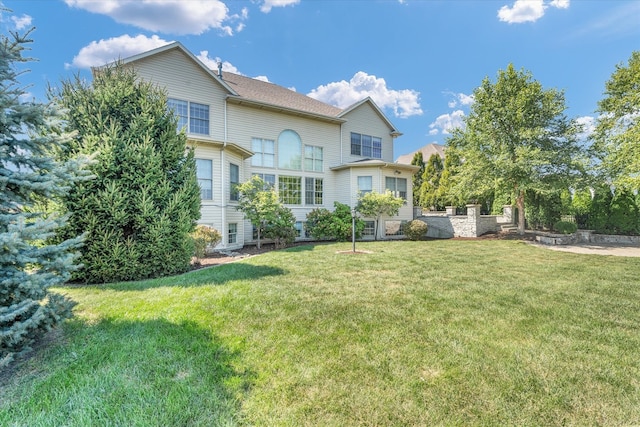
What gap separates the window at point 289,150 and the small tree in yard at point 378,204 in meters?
4.26

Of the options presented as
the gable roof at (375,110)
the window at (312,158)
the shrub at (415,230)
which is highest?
the gable roof at (375,110)

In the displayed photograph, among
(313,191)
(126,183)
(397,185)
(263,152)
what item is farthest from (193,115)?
(397,185)

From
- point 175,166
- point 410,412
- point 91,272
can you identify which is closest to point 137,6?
point 175,166

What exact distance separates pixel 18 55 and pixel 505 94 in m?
18.1

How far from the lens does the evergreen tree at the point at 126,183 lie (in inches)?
219

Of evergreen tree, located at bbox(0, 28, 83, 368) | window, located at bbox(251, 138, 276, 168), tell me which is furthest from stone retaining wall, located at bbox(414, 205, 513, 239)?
evergreen tree, located at bbox(0, 28, 83, 368)

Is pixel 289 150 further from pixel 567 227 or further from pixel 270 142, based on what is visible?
pixel 567 227

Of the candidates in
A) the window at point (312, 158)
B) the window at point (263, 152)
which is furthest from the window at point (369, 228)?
the window at point (263, 152)

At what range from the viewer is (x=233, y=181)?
12859mm

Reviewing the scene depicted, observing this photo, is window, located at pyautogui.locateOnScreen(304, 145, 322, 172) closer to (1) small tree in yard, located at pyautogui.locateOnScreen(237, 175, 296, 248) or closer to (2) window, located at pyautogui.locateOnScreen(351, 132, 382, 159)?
(2) window, located at pyautogui.locateOnScreen(351, 132, 382, 159)

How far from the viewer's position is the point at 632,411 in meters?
2.21

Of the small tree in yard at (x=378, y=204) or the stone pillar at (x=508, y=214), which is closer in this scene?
the small tree in yard at (x=378, y=204)

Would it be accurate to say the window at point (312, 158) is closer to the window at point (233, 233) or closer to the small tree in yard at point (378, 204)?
the small tree in yard at point (378, 204)

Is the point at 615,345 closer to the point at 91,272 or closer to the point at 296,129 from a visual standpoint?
the point at 91,272
